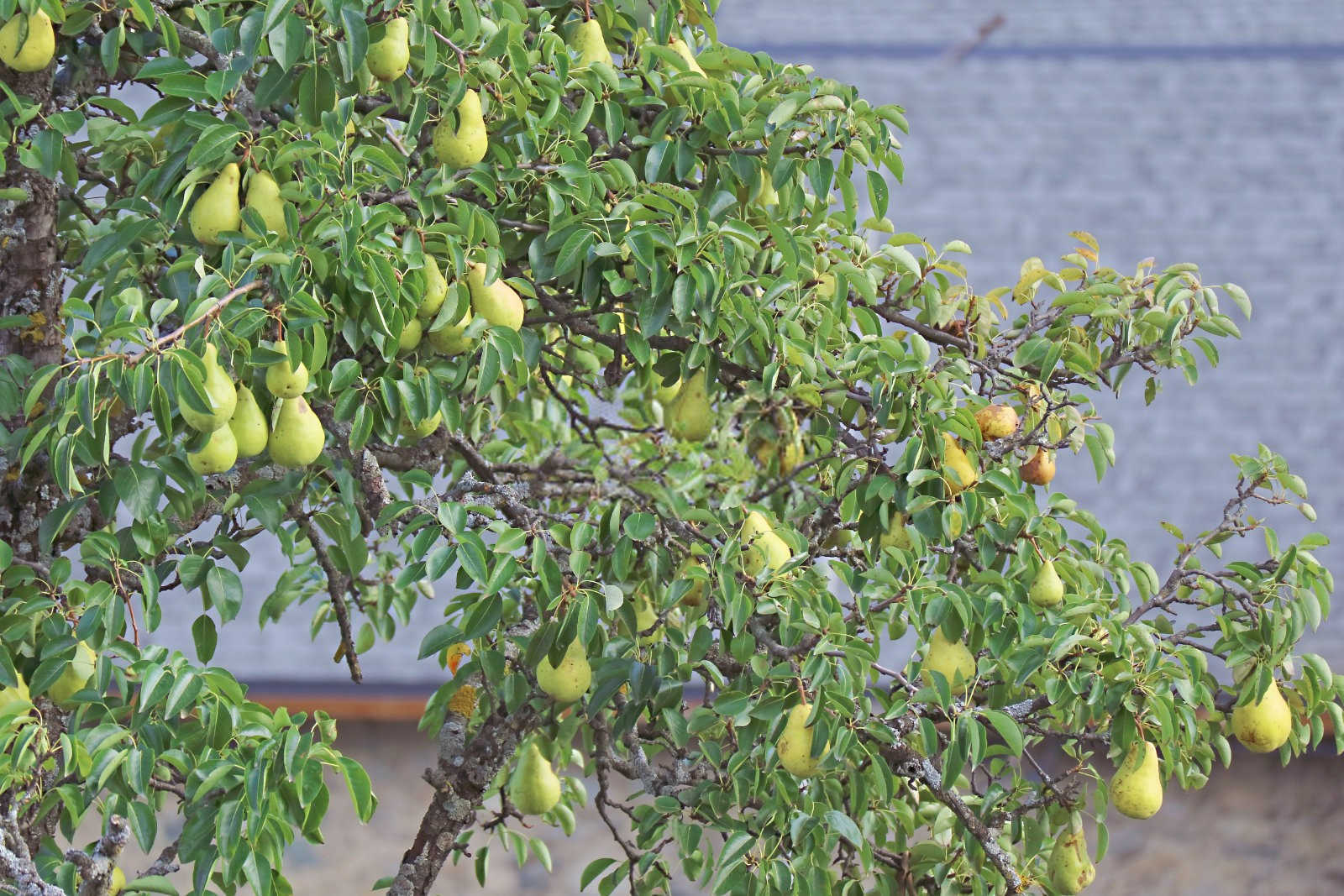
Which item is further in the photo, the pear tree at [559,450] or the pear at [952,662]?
the pear at [952,662]

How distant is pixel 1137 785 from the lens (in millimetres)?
1659

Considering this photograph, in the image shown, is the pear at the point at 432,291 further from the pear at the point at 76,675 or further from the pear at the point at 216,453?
the pear at the point at 76,675

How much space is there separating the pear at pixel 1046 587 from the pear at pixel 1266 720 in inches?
9.9

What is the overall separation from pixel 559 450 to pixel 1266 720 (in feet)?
2.90

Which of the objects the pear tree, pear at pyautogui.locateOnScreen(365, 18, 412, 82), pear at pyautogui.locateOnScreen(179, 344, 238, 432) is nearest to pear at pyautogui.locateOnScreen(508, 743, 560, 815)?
the pear tree

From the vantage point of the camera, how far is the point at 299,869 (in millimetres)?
4055

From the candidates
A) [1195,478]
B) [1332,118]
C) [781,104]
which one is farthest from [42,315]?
[1332,118]

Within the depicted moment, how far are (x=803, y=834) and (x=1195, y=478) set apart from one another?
307 cm

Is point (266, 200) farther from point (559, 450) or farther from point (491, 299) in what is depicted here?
point (559, 450)

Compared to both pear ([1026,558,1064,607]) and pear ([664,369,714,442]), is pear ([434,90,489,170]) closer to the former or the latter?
pear ([664,369,714,442])

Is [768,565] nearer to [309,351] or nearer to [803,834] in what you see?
[803,834]

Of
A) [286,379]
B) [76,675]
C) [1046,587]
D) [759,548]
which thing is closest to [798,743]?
[759,548]

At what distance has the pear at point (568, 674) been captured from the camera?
5.16 ft

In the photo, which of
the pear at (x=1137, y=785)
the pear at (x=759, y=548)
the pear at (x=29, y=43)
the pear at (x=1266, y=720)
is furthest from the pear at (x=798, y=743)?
the pear at (x=29, y=43)
